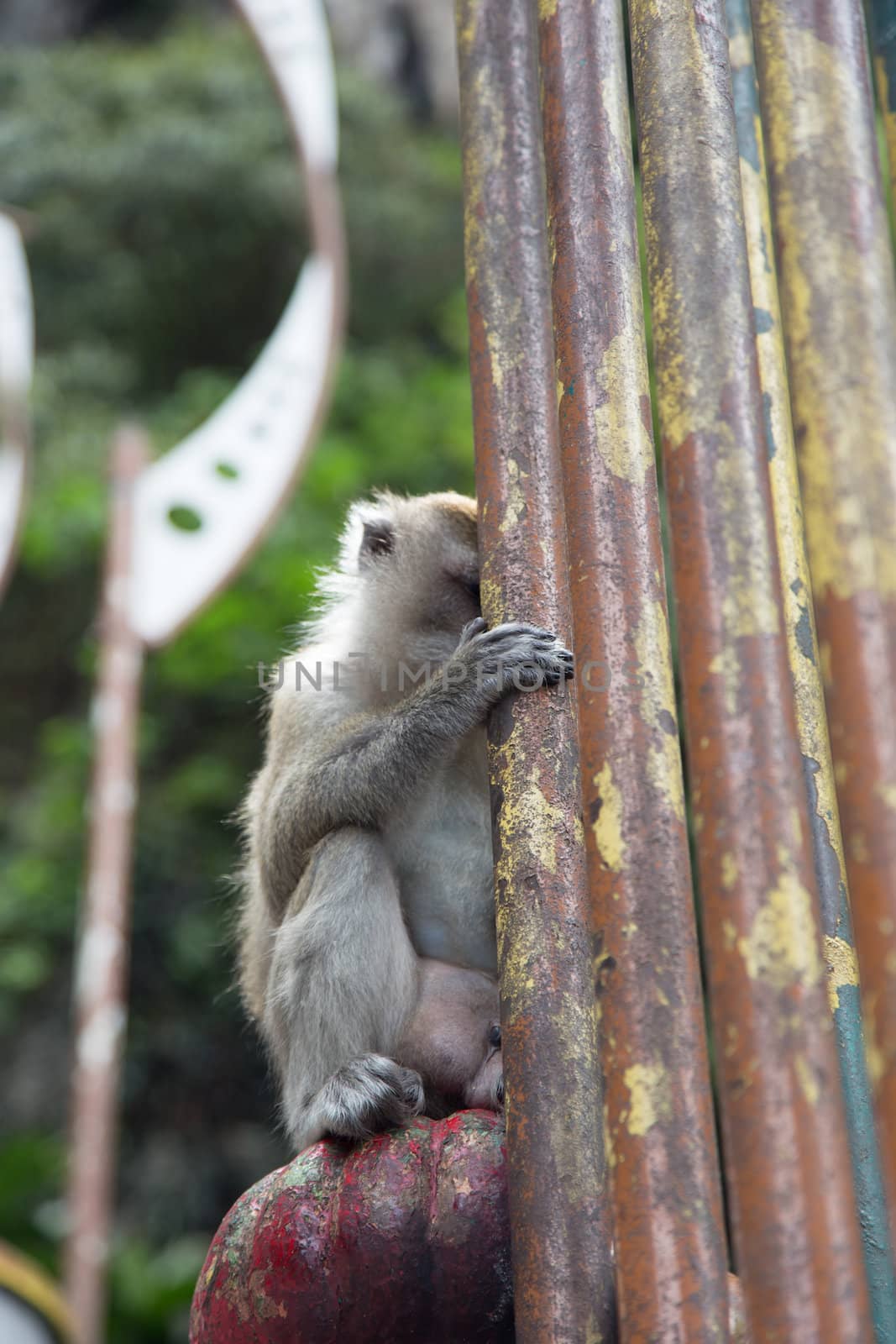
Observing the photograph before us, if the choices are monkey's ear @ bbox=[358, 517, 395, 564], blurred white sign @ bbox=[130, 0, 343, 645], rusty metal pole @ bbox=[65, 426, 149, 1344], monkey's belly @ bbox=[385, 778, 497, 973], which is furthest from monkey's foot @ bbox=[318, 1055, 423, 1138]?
blurred white sign @ bbox=[130, 0, 343, 645]

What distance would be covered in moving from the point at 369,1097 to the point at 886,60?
5.73 ft

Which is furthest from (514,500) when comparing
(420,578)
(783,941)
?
(420,578)

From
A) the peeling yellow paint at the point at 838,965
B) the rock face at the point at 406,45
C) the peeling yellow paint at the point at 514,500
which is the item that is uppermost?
the rock face at the point at 406,45

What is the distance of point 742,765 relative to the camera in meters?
1.37

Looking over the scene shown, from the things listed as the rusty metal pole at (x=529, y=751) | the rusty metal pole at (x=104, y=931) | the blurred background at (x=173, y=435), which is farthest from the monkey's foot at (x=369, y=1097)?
the rusty metal pole at (x=104, y=931)

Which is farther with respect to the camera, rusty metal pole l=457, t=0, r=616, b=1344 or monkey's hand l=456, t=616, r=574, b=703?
monkey's hand l=456, t=616, r=574, b=703

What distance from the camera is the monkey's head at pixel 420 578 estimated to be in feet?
10.7

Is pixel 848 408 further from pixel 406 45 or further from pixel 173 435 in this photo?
pixel 406 45

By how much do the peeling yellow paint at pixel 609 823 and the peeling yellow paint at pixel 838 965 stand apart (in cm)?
61

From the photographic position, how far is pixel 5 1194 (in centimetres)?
754

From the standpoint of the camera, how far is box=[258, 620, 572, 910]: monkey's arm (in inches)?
104

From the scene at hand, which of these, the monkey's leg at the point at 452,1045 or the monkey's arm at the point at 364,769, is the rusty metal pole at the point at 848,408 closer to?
the monkey's arm at the point at 364,769

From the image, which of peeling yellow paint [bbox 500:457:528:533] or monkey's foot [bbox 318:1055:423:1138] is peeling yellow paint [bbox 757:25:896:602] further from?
monkey's foot [bbox 318:1055:423:1138]

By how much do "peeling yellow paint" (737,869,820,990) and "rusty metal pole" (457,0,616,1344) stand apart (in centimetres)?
49
